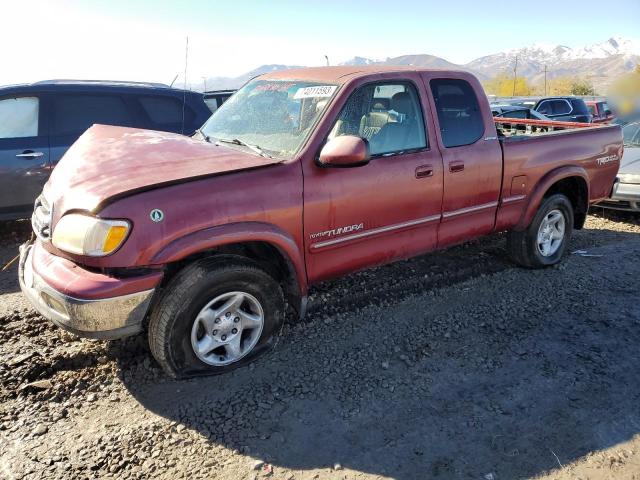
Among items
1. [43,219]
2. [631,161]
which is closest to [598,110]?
[631,161]

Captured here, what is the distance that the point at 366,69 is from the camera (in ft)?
12.7

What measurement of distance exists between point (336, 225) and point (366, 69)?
130cm

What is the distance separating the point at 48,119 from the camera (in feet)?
18.7

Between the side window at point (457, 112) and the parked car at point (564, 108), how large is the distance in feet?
35.6

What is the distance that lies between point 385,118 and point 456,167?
28.0 inches

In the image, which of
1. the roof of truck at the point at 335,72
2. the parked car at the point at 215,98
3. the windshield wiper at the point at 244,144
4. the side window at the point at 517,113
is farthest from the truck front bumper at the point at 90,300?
the side window at the point at 517,113

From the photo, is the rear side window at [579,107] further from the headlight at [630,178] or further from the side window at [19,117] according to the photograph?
the side window at [19,117]

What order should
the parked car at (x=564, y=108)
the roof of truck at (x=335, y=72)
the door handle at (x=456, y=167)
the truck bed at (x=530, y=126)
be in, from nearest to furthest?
the roof of truck at (x=335, y=72)
the door handle at (x=456, y=167)
the truck bed at (x=530, y=126)
the parked car at (x=564, y=108)

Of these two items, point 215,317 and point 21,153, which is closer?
point 215,317

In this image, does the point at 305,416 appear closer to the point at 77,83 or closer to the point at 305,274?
the point at 305,274

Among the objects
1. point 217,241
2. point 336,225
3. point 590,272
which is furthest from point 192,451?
point 590,272

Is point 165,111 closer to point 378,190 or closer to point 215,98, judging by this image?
point 215,98

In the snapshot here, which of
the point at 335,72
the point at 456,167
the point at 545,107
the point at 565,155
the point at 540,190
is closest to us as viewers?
the point at 335,72

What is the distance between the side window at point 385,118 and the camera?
354 cm
